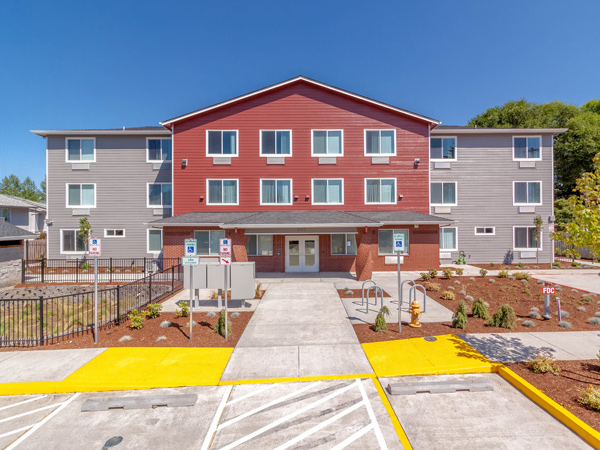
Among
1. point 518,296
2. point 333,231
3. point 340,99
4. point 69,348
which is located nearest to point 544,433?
point 518,296

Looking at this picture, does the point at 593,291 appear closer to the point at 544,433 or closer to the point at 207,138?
the point at 544,433

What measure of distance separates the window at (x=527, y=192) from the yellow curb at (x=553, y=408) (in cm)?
2061

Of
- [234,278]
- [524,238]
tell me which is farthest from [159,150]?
[524,238]

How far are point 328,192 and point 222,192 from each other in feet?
24.1

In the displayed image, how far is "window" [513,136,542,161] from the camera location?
21891 mm

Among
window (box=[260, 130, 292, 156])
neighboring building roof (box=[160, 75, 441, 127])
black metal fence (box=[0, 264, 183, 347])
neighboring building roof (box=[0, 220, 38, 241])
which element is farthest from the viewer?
window (box=[260, 130, 292, 156])

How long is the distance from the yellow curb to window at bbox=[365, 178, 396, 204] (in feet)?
47.4

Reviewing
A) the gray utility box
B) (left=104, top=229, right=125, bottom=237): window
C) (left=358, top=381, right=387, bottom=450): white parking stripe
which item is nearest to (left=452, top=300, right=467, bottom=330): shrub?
(left=358, top=381, right=387, bottom=450): white parking stripe

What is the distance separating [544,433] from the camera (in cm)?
449

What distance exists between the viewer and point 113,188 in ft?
72.2

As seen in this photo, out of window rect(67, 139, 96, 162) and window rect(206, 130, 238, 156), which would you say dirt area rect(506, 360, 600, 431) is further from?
window rect(67, 139, 96, 162)

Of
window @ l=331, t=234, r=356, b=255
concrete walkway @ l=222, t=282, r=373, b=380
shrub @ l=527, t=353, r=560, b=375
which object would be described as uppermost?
window @ l=331, t=234, r=356, b=255

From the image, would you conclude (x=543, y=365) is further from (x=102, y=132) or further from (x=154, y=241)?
(x=102, y=132)

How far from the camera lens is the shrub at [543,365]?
5.99 meters
